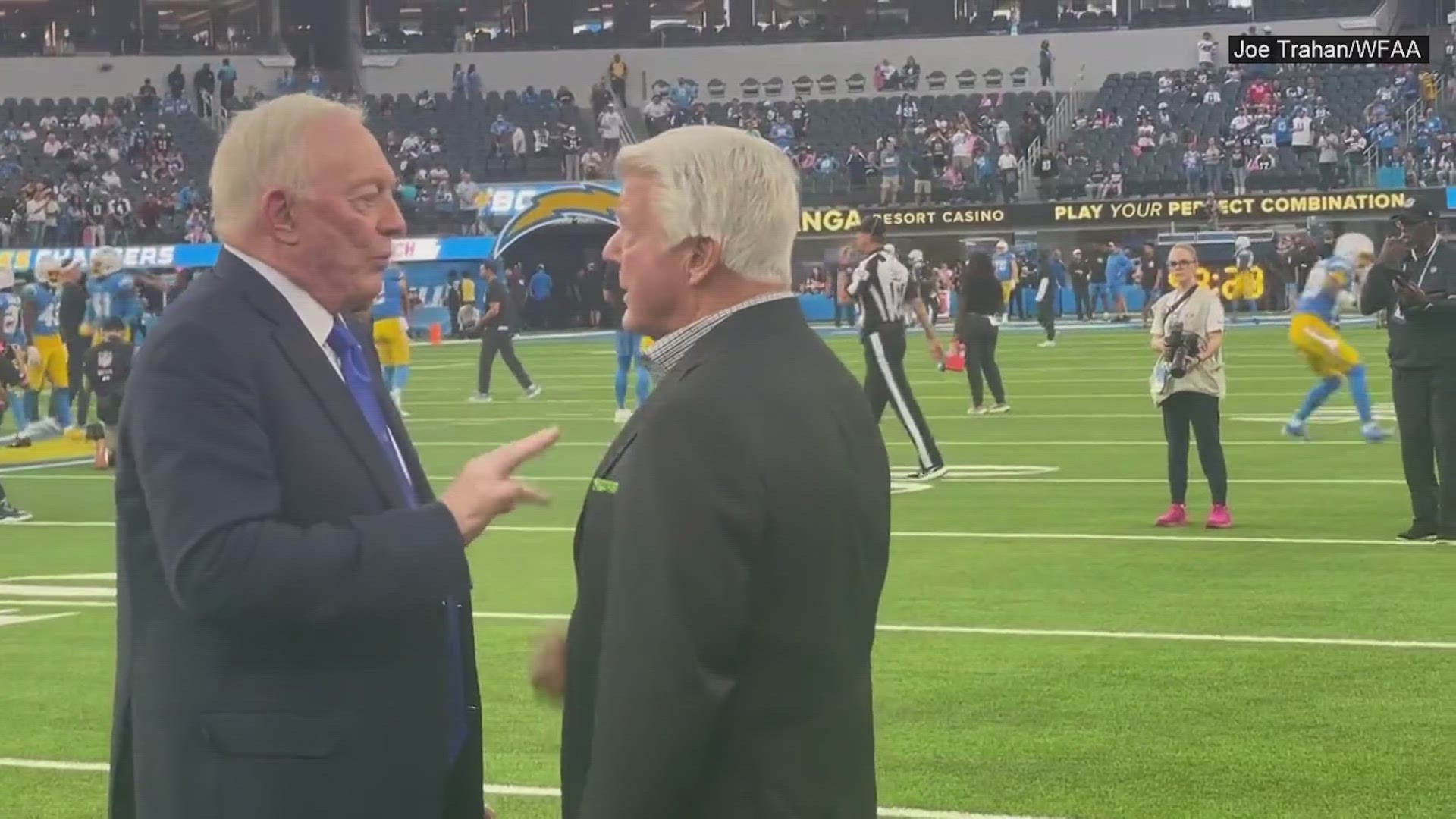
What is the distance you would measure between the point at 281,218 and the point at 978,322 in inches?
819

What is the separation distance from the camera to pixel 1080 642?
9.83m

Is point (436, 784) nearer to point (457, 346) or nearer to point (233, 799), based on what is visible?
point (233, 799)

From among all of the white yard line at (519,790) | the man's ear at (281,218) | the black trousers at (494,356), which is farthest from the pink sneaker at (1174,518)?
the black trousers at (494,356)

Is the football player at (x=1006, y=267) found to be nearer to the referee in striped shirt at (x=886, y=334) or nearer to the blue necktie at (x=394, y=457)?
the referee in striped shirt at (x=886, y=334)

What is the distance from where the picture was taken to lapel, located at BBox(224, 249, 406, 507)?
11.3 feet

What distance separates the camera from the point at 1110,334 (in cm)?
4275

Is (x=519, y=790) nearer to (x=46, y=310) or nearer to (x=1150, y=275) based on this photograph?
(x=46, y=310)

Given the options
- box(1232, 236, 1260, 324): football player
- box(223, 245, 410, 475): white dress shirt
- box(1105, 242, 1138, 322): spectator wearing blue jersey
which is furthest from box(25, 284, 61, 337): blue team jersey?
box(1232, 236, 1260, 324): football player

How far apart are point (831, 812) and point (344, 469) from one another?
3.06 ft

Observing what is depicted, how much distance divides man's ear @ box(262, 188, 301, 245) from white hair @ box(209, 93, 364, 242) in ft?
0.05

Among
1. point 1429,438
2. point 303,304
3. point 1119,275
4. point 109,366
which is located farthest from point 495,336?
point 303,304

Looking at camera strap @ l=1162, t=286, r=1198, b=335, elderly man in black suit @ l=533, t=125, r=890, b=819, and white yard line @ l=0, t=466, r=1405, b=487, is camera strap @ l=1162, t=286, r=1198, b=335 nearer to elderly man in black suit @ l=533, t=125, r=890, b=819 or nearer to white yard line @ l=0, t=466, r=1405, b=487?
white yard line @ l=0, t=466, r=1405, b=487

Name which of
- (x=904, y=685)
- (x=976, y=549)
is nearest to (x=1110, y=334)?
(x=976, y=549)

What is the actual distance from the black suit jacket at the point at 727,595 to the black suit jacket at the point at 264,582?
11.4 inches
